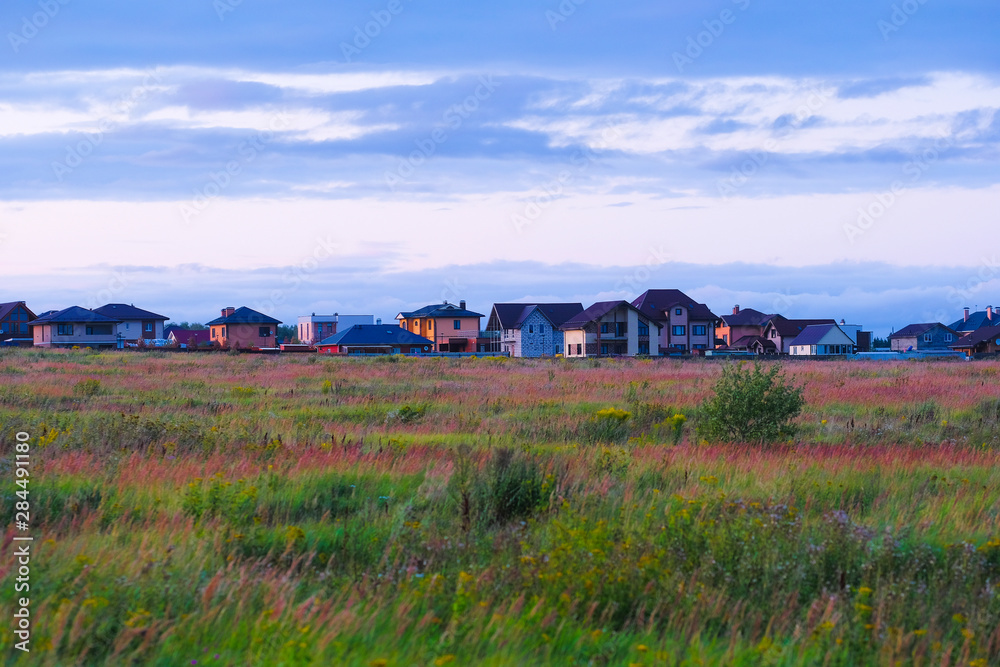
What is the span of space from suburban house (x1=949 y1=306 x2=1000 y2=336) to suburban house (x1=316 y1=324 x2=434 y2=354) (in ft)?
270

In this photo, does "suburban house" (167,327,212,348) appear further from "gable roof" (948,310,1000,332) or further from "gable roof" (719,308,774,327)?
"gable roof" (948,310,1000,332)

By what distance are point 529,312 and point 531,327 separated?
5.57ft

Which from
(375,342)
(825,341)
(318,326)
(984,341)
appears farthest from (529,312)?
(984,341)

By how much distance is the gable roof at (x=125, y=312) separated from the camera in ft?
351

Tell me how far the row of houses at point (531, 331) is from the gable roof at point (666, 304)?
0.12 meters

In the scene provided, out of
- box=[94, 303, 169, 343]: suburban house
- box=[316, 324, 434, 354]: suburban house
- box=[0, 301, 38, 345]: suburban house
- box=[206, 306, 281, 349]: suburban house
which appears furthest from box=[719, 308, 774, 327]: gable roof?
box=[0, 301, 38, 345]: suburban house

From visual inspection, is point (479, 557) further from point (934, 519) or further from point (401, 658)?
point (934, 519)

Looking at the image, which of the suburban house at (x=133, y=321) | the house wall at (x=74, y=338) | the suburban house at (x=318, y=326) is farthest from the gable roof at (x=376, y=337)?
the suburban house at (x=133, y=321)

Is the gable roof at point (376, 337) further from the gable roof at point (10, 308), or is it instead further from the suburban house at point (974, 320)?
the suburban house at point (974, 320)

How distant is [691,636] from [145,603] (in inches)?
137

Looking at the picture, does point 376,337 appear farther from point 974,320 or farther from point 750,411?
point 974,320

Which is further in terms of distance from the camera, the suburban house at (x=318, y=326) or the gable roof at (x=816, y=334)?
the suburban house at (x=318, y=326)

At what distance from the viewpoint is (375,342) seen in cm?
8538

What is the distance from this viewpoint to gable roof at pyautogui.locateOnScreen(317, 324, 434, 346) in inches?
3356
